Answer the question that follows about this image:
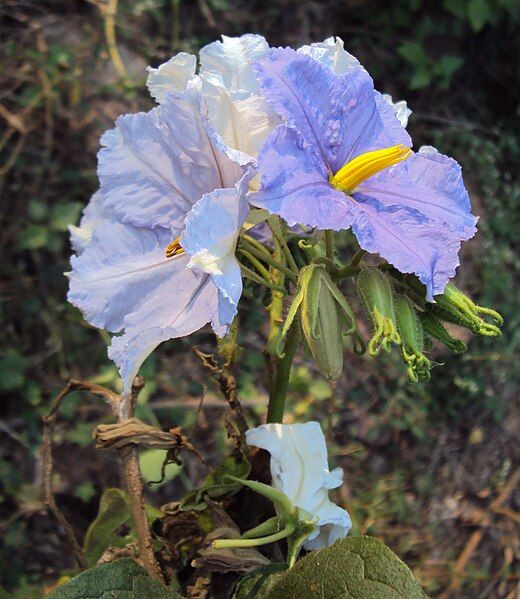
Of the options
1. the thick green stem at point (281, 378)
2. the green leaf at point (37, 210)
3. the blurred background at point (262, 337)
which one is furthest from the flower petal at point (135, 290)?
the green leaf at point (37, 210)

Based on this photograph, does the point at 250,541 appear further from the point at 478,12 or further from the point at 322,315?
the point at 478,12

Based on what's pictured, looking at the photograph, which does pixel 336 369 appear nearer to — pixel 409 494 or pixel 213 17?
pixel 409 494

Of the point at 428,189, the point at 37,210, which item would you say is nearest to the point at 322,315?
the point at 428,189

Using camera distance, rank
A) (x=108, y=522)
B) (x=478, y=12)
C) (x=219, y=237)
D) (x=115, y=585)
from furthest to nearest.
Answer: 1. (x=478, y=12)
2. (x=108, y=522)
3. (x=115, y=585)
4. (x=219, y=237)

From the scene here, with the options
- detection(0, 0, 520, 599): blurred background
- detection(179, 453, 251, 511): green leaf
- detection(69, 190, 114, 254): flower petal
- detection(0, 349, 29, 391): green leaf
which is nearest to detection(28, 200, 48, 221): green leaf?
detection(0, 0, 520, 599): blurred background

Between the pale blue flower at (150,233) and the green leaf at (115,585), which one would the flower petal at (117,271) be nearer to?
the pale blue flower at (150,233)
